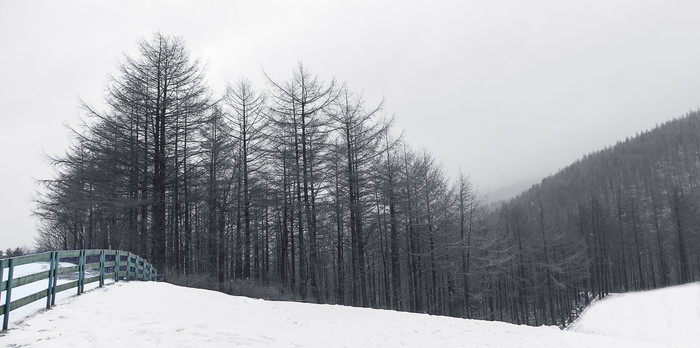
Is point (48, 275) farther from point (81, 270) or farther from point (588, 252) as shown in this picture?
point (588, 252)

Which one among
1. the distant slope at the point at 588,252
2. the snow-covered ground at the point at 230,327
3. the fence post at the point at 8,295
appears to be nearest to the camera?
the fence post at the point at 8,295

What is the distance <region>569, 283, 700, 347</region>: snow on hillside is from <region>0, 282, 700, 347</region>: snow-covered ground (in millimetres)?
11010

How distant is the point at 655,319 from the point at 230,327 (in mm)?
30558

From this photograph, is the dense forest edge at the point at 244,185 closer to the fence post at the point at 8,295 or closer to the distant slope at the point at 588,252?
the distant slope at the point at 588,252

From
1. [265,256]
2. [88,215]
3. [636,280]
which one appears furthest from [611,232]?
[88,215]

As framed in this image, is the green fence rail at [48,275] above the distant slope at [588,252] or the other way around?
above

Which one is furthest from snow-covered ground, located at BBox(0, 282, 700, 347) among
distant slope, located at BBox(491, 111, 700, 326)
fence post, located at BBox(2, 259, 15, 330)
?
distant slope, located at BBox(491, 111, 700, 326)

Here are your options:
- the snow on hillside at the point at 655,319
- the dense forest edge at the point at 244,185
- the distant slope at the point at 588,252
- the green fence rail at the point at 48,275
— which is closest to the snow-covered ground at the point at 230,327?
the green fence rail at the point at 48,275

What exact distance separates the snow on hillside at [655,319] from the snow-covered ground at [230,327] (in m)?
11.0

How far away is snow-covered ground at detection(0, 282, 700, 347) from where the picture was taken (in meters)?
6.42

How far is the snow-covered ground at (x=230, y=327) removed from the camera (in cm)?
642

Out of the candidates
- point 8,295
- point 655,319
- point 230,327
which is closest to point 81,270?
point 8,295

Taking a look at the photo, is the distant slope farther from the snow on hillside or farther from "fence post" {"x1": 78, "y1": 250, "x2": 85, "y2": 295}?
"fence post" {"x1": 78, "y1": 250, "x2": 85, "y2": 295}

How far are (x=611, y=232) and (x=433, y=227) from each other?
45.6 meters
